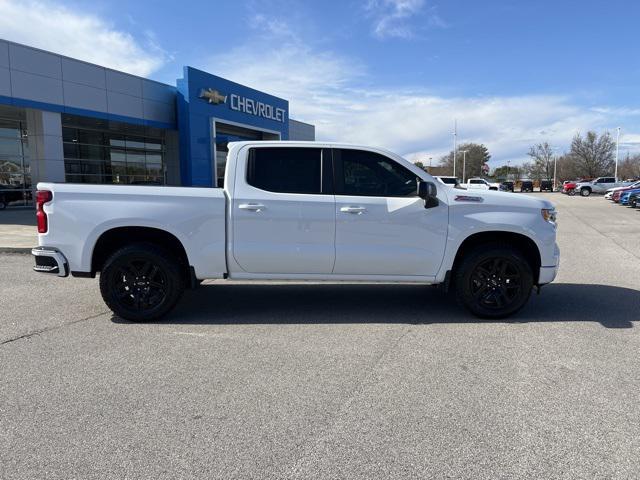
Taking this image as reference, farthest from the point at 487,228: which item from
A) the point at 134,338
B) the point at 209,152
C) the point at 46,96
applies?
the point at 209,152

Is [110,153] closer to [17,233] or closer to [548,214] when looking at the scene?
[17,233]

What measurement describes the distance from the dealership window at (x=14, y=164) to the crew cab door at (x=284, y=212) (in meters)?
20.8

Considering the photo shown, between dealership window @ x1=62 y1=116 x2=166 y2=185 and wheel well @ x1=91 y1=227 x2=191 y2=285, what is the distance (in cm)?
1740

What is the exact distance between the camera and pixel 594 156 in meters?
79.9

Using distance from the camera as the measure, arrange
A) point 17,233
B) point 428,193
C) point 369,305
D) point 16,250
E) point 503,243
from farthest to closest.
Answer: point 17,233, point 16,250, point 369,305, point 503,243, point 428,193

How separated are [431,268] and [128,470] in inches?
146

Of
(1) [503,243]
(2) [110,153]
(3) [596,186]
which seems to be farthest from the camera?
(3) [596,186]

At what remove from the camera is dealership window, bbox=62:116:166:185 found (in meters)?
23.2

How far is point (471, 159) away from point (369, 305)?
92.2 m

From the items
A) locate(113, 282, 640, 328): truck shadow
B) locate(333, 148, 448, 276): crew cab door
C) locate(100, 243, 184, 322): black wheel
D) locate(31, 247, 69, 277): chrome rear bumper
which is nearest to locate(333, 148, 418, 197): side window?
locate(333, 148, 448, 276): crew cab door

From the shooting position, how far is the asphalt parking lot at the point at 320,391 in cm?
269

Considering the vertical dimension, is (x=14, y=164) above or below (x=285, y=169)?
above

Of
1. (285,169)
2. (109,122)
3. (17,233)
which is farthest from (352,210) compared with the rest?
(109,122)

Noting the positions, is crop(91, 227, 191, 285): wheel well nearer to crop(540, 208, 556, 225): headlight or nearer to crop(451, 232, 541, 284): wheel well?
crop(451, 232, 541, 284): wheel well
